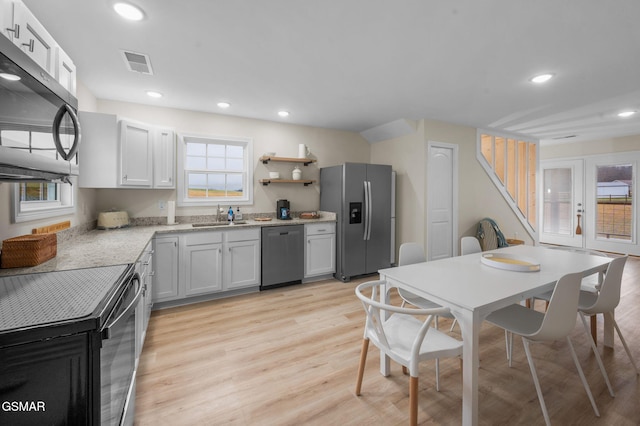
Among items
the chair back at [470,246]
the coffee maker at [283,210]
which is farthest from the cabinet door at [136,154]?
the chair back at [470,246]

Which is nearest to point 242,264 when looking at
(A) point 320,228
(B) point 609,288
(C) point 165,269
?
(C) point 165,269

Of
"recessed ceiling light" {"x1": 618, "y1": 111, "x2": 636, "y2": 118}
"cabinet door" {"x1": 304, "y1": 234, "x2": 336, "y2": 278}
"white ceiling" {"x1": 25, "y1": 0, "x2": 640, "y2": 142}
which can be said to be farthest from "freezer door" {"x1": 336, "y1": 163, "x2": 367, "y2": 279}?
"recessed ceiling light" {"x1": 618, "y1": 111, "x2": 636, "y2": 118}

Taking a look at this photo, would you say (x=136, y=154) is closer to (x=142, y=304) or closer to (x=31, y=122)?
(x=142, y=304)

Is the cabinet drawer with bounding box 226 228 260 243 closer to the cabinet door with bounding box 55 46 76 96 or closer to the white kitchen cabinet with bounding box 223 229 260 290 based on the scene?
the white kitchen cabinet with bounding box 223 229 260 290

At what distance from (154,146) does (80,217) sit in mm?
1063

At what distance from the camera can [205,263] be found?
131 inches

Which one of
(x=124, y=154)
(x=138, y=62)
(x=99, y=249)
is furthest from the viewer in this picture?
(x=124, y=154)

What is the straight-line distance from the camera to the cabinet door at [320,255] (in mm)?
4039

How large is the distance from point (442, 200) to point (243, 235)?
3.11 meters

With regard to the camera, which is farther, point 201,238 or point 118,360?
point 201,238

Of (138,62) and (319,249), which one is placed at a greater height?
(138,62)

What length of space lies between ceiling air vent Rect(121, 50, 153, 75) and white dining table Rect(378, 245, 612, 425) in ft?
8.69

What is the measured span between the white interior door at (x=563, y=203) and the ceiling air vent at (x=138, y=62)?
311 inches

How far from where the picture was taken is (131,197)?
3502 mm
